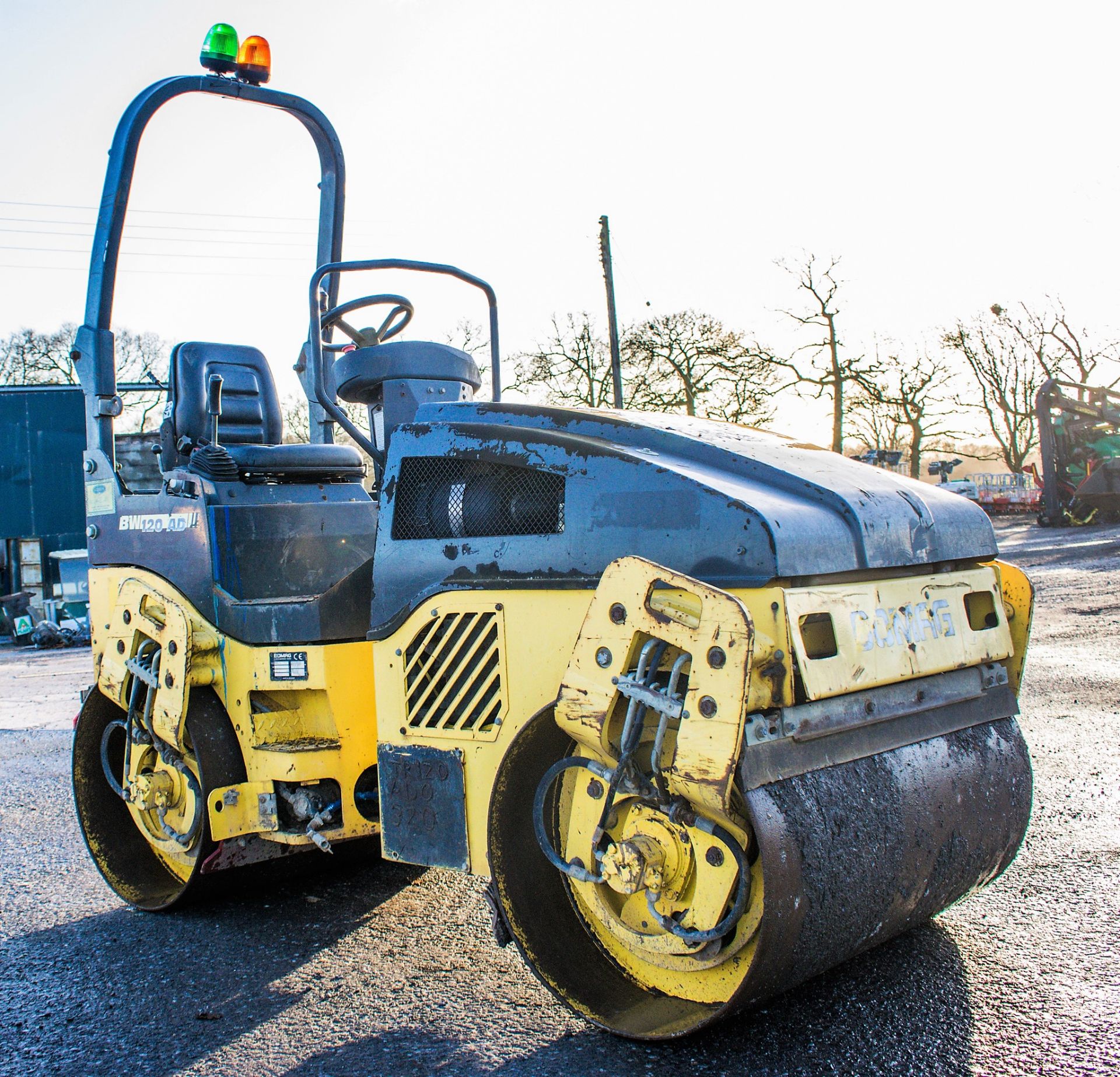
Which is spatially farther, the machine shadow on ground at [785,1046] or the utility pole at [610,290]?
the utility pole at [610,290]

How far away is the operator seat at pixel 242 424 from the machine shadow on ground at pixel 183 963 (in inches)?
58.1

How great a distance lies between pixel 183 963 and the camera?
3250 mm

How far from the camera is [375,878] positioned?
156 inches

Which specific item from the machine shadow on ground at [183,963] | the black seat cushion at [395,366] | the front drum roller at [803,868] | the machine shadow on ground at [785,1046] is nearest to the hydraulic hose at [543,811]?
the front drum roller at [803,868]

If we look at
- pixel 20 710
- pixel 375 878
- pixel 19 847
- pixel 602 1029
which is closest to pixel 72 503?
pixel 20 710

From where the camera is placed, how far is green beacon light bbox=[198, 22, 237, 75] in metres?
4.09

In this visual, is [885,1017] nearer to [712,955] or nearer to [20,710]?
[712,955]

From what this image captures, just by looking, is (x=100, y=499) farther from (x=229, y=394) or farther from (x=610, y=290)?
(x=610, y=290)

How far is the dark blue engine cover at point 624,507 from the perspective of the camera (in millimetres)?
2346

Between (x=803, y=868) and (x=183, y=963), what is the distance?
2.08m

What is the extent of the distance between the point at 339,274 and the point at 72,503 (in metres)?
16.5

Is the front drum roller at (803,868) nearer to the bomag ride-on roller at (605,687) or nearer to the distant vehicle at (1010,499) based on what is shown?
the bomag ride-on roller at (605,687)

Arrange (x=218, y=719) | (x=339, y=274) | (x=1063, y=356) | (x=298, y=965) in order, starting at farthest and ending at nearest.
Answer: (x=1063, y=356), (x=339, y=274), (x=218, y=719), (x=298, y=965)

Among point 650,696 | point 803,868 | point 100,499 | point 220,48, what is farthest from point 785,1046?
point 220,48
